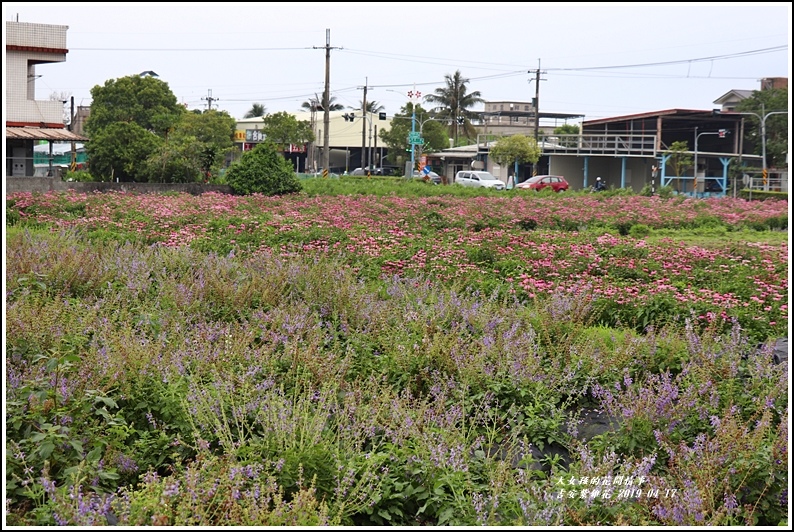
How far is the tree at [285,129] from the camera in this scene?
65.0 metres

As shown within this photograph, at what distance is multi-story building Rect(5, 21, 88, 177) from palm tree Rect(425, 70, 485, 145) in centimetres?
4608

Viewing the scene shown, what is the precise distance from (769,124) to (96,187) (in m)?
42.9

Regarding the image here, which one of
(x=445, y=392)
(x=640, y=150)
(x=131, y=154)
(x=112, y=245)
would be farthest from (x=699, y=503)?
(x=640, y=150)

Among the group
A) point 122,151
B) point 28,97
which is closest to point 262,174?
point 122,151

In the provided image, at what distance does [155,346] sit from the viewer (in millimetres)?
5754

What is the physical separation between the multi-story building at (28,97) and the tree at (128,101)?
19976 millimetres

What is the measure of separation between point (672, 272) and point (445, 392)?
6.31 metres

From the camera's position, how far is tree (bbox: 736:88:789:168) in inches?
1960

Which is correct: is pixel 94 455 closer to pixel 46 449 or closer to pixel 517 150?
pixel 46 449

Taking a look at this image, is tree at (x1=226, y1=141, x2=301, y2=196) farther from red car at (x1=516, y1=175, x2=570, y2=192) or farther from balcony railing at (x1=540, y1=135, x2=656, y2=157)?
balcony railing at (x1=540, y1=135, x2=656, y2=157)

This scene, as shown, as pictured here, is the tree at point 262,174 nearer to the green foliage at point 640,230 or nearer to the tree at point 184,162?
the tree at point 184,162

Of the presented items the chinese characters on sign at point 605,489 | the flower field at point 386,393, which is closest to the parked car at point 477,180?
the flower field at point 386,393

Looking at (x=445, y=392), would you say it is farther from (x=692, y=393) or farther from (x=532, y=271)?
(x=532, y=271)

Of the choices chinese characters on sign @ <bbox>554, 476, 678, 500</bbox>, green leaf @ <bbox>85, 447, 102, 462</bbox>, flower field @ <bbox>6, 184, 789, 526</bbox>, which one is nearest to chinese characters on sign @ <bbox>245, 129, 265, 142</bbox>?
flower field @ <bbox>6, 184, 789, 526</bbox>
